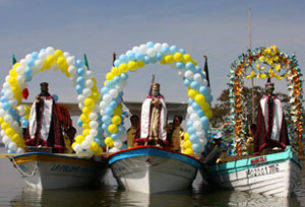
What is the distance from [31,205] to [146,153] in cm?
351

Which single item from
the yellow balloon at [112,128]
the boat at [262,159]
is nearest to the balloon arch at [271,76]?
the boat at [262,159]

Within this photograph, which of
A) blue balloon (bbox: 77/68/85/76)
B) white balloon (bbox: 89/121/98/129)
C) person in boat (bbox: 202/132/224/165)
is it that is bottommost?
person in boat (bbox: 202/132/224/165)

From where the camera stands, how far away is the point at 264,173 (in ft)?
48.4

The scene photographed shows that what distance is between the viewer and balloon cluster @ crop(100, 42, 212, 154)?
51.1 ft

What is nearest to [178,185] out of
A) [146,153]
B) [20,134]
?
[146,153]

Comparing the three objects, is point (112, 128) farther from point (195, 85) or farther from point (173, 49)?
point (173, 49)

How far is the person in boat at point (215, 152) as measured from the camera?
17047 millimetres

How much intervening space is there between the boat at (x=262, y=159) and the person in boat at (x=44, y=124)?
17.7 ft

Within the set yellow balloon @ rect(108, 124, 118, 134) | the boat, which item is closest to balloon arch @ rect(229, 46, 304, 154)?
the boat

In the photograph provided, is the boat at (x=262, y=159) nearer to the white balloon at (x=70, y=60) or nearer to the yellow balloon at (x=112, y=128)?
the yellow balloon at (x=112, y=128)

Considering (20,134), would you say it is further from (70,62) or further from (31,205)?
(31,205)

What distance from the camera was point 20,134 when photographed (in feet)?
55.6

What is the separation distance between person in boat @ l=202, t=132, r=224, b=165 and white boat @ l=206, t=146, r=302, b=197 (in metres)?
0.47

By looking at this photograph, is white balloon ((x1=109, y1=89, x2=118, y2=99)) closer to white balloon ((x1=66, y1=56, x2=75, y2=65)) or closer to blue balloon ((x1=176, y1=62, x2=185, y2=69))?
white balloon ((x1=66, y1=56, x2=75, y2=65))
